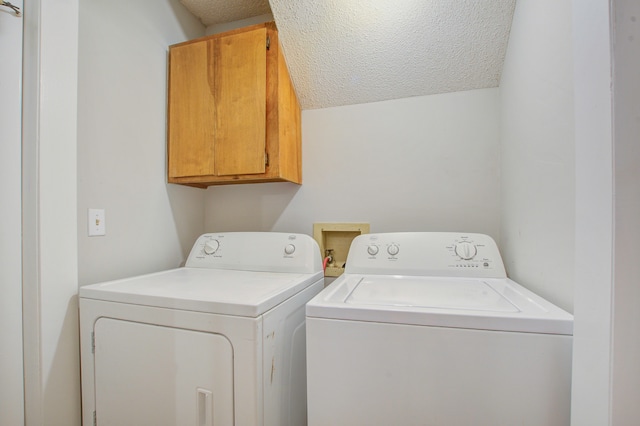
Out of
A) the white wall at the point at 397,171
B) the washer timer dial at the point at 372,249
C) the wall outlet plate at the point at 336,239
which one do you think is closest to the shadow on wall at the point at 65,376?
the white wall at the point at 397,171

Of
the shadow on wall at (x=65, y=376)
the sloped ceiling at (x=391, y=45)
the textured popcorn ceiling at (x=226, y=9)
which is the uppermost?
the textured popcorn ceiling at (x=226, y=9)

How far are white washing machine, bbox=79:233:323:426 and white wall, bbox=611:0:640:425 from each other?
2.62 feet

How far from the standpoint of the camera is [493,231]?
142cm

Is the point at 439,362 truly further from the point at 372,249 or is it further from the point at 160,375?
the point at 160,375

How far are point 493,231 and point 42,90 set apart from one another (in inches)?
80.3

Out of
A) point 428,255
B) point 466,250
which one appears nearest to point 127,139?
point 428,255

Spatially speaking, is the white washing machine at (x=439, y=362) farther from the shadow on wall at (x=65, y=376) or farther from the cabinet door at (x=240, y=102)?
the shadow on wall at (x=65, y=376)

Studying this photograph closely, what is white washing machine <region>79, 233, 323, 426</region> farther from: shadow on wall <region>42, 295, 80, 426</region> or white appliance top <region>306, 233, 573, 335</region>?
white appliance top <region>306, 233, 573, 335</region>

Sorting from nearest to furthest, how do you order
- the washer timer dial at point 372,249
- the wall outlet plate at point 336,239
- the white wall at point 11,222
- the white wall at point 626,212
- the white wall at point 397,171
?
the white wall at point 626,212 → the white wall at point 11,222 → the washer timer dial at point 372,249 → the white wall at point 397,171 → the wall outlet plate at point 336,239

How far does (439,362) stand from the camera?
2.32ft

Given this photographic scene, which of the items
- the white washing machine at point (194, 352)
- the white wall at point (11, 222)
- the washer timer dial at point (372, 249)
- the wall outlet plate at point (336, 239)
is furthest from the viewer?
the wall outlet plate at point (336, 239)

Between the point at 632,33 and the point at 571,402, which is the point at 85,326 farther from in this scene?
the point at 632,33

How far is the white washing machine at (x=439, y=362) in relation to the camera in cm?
66

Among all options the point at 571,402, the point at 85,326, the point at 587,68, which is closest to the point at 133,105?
the point at 85,326
